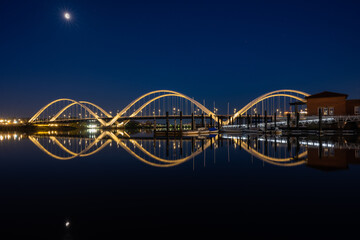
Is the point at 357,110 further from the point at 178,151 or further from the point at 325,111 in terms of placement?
the point at 178,151

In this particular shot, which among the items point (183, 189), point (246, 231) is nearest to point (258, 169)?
point (183, 189)

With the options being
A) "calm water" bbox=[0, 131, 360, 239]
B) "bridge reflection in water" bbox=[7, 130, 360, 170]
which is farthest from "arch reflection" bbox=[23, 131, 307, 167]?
"calm water" bbox=[0, 131, 360, 239]

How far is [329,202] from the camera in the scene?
562 cm

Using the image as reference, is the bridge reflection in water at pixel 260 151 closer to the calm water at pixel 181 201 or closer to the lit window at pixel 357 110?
the calm water at pixel 181 201

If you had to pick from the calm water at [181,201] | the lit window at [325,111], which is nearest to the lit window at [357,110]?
the lit window at [325,111]

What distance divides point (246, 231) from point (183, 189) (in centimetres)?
296

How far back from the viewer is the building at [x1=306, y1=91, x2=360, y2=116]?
36594mm

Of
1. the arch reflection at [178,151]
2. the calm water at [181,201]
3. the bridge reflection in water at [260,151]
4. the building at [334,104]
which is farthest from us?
the building at [334,104]

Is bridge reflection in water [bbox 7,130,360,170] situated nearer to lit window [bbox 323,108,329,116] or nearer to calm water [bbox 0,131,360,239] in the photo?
calm water [bbox 0,131,360,239]

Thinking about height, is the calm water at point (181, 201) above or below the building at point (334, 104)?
below

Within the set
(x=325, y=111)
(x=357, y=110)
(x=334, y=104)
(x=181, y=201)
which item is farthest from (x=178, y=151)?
(x=357, y=110)

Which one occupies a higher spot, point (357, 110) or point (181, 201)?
point (357, 110)

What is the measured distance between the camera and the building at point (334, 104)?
3659 centimetres

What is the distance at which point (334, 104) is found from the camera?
1467 inches
